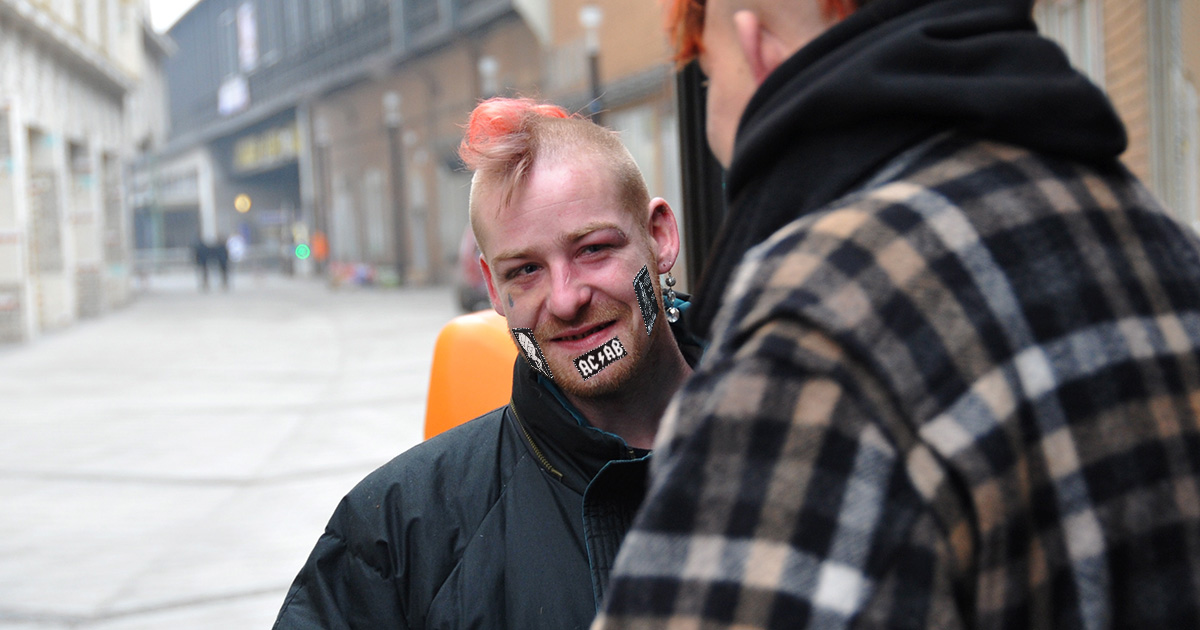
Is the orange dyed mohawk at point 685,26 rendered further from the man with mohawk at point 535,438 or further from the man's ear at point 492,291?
the man's ear at point 492,291

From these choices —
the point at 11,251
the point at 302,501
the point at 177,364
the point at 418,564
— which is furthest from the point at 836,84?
the point at 11,251

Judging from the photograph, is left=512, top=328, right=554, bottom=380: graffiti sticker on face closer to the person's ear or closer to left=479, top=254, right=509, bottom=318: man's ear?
left=479, top=254, right=509, bottom=318: man's ear

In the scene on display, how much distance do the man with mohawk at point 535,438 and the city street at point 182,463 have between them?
268cm

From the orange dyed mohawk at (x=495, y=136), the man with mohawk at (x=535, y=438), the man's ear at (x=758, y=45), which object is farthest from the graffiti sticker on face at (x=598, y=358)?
the man's ear at (x=758, y=45)

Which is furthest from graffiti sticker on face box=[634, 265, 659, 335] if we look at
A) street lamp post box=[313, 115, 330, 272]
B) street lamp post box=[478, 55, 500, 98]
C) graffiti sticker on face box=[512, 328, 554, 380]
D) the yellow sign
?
the yellow sign

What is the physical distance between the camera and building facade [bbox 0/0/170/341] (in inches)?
635

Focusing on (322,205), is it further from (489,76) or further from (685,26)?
(685,26)

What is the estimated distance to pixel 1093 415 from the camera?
34.3 inches

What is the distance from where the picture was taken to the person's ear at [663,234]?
222cm

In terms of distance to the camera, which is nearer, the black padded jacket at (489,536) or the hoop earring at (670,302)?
the black padded jacket at (489,536)

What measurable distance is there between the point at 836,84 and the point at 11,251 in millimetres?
17648

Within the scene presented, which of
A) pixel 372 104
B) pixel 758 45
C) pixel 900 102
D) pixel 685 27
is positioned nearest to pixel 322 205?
pixel 372 104

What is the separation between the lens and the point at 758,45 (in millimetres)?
1020

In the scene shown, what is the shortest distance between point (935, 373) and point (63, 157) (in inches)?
848
